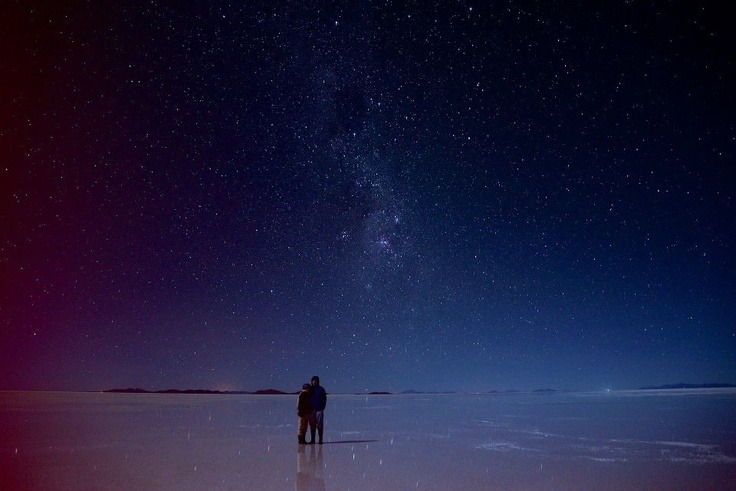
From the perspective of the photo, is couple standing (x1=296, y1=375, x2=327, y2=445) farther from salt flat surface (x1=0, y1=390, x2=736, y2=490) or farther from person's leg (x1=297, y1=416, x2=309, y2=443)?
salt flat surface (x1=0, y1=390, x2=736, y2=490)

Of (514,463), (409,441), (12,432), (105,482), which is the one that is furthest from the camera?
(12,432)

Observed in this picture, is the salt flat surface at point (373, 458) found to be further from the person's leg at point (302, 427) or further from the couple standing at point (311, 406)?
the couple standing at point (311, 406)

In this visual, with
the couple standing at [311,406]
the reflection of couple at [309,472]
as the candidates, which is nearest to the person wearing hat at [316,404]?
the couple standing at [311,406]

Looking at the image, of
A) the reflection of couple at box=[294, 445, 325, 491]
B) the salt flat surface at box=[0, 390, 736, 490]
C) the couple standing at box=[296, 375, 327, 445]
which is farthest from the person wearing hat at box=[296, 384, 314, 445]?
the reflection of couple at box=[294, 445, 325, 491]

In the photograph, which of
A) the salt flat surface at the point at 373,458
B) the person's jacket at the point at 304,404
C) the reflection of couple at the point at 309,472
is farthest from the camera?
the person's jacket at the point at 304,404

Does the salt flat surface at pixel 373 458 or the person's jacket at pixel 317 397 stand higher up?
the person's jacket at pixel 317 397

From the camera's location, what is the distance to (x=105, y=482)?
7.44 m

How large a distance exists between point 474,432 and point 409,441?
119 inches

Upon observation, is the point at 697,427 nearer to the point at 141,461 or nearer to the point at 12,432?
the point at 141,461

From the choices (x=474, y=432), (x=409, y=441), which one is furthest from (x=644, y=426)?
(x=409, y=441)

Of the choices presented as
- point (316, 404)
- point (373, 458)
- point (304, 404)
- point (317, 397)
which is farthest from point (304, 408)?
point (373, 458)

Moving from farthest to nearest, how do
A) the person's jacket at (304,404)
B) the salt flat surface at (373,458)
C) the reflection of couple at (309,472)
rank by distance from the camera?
the person's jacket at (304,404) < the salt flat surface at (373,458) < the reflection of couple at (309,472)

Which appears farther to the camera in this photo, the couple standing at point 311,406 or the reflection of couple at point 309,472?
the couple standing at point 311,406

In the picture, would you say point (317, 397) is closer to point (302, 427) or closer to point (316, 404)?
point (316, 404)
